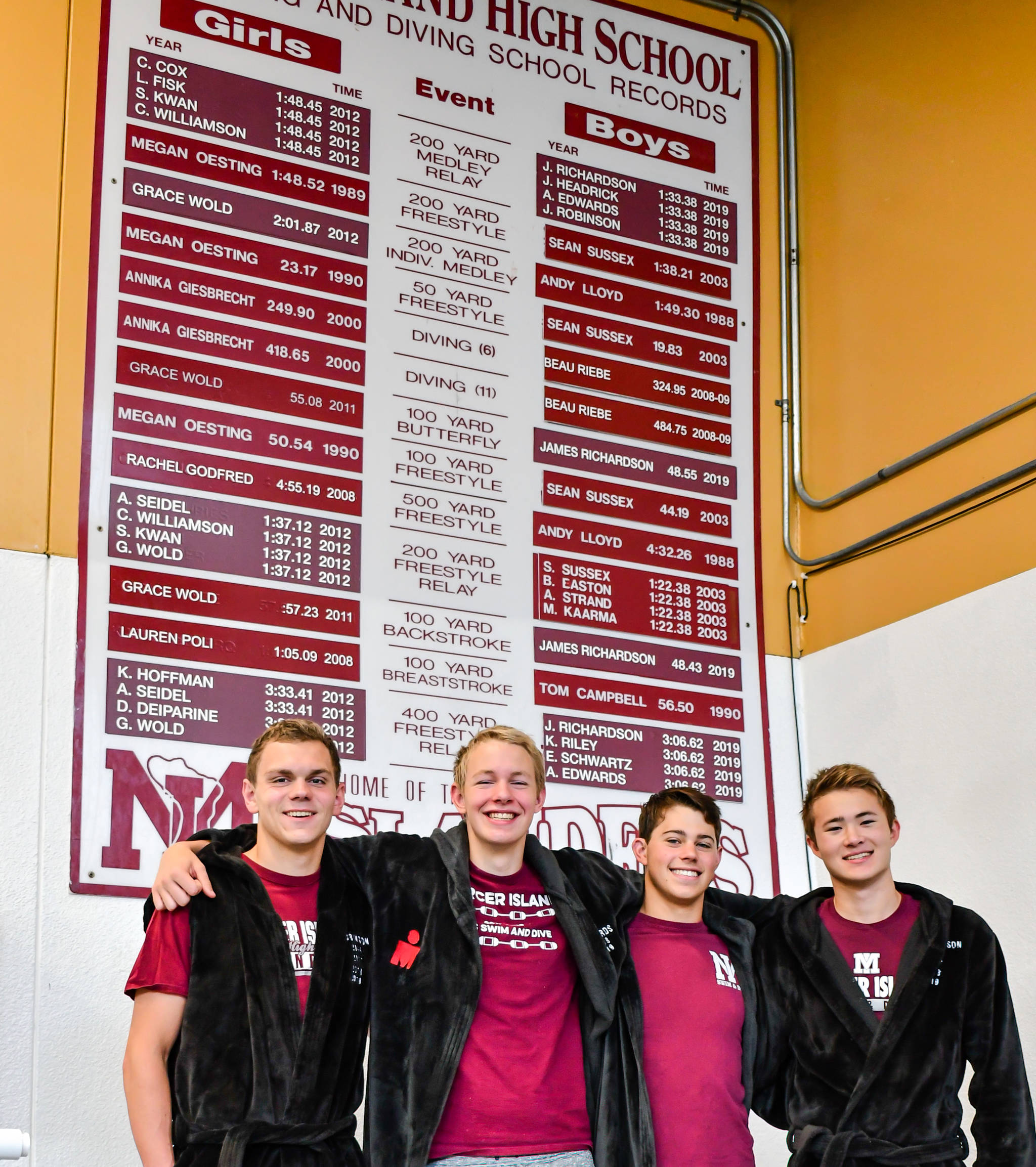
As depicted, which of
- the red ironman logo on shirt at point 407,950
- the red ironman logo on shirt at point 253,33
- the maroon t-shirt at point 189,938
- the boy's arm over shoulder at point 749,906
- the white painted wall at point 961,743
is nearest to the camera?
the maroon t-shirt at point 189,938

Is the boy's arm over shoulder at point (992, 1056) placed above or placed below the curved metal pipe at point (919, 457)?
below

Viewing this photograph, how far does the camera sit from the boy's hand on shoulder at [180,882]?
267cm

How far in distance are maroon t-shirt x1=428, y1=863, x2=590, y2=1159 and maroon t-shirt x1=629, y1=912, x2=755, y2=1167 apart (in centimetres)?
17

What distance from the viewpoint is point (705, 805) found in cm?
316

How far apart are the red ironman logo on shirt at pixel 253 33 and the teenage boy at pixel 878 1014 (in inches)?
92.8

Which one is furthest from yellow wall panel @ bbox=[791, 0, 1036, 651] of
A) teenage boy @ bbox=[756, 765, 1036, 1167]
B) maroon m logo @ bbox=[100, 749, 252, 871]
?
maroon m logo @ bbox=[100, 749, 252, 871]

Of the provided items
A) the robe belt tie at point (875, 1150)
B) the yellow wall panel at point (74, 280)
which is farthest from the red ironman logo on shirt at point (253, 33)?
the robe belt tie at point (875, 1150)

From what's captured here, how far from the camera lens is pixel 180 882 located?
8.82 feet

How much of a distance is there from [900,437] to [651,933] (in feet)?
5.98

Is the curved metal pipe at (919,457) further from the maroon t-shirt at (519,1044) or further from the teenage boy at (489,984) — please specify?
the maroon t-shirt at (519,1044)

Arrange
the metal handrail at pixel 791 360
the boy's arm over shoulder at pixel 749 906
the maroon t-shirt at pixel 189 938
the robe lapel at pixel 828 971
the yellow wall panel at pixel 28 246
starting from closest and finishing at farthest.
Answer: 1. the maroon t-shirt at pixel 189 938
2. the robe lapel at pixel 828 971
3. the boy's arm over shoulder at pixel 749 906
4. the yellow wall panel at pixel 28 246
5. the metal handrail at pixel 791 360

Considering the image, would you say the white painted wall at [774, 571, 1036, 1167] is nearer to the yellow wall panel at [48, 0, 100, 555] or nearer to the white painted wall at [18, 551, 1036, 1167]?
the white painted wall at [18, 551, 1036, 1167]

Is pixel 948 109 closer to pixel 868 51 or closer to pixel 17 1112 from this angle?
pixel 868 51

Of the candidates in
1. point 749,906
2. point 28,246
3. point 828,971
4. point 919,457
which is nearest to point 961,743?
point 919,457
